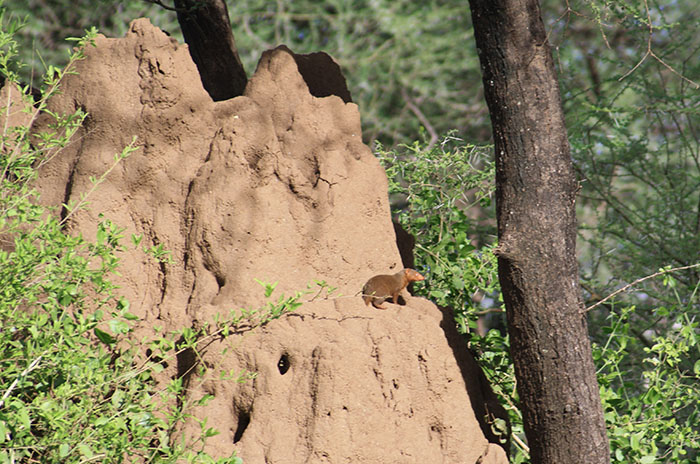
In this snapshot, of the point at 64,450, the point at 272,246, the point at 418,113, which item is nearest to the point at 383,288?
the point at 272,246

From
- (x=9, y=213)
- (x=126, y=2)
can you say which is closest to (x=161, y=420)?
(x=9, y=213)

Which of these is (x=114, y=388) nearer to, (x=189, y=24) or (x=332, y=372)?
(x=332, y=372)

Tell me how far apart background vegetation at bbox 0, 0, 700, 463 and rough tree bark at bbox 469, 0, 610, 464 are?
258 millimetres

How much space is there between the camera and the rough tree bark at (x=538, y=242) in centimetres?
394

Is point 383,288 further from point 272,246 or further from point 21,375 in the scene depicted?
point 21,375

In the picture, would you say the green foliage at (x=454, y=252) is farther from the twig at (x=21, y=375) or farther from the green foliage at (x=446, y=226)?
the twig at (x=21, y=375)

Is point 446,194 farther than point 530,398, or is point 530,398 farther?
point 446,194

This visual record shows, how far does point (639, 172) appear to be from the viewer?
8.67 meters

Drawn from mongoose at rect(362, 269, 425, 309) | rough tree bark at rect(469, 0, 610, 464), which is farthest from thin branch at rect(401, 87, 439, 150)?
mongoose at rect(362, 269, 425, 309)

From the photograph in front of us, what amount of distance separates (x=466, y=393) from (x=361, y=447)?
668 mm

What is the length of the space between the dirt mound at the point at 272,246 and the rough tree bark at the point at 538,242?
307 millimetres

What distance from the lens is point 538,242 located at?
13.1 ft

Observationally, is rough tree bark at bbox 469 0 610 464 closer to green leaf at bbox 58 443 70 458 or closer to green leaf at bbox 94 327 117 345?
green leaf at bbox 94 327 117 345

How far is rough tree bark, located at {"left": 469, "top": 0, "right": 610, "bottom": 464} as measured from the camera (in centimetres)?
394
